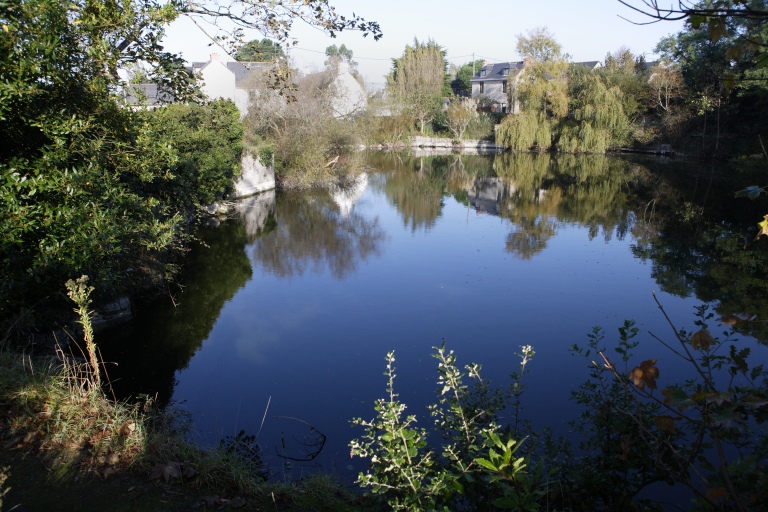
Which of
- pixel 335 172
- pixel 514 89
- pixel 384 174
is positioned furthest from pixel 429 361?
pixel 514 89

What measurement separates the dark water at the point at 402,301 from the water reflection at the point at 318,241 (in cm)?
7

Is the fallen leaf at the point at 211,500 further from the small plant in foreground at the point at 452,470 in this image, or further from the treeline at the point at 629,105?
the treeline at the point at 629,105

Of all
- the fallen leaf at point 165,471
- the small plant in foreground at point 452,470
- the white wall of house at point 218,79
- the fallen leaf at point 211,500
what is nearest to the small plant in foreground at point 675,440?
the small plant in foreground at point 452,470

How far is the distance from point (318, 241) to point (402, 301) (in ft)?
17.0

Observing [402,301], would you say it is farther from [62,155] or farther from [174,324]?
[62,155]

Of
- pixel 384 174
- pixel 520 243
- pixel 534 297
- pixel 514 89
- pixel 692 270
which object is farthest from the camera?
pixel 514 89

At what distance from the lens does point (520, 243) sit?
1377 centimetres

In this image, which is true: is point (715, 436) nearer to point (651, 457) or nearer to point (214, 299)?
point (651, 457)

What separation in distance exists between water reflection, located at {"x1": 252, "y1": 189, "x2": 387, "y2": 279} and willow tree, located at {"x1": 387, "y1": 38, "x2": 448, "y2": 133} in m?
27.5

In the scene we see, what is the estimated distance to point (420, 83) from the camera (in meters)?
48.1

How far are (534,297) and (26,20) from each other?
26.0 ft

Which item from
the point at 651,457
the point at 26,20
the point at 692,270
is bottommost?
the point at 692,270

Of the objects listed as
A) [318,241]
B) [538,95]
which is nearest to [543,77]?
[538,95]

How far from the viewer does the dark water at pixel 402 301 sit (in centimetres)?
630
